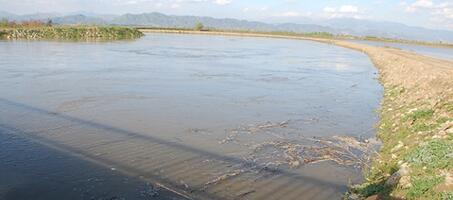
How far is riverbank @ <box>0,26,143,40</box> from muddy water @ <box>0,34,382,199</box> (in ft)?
83.0

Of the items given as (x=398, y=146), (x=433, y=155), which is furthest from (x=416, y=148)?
(x=398, y=146)

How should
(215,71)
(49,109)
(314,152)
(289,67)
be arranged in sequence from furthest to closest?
(289,67) < (215,71) < (49,109) < (314,152)

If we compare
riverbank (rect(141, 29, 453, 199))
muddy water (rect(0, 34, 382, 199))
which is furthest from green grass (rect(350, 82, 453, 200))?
muddy water (rect(0, 34, 382, 199))

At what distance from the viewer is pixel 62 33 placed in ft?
170

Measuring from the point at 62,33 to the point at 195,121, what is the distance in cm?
4407

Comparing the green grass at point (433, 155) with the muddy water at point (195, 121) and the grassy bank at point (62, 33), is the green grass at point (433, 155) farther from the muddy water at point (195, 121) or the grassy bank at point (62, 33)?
the grassy bank at point (62, 33)

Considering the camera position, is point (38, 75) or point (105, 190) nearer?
point (105, 190)

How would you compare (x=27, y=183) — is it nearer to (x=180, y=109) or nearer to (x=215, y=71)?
(x=180, y=109)

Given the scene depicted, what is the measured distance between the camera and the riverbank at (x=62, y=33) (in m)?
47.7

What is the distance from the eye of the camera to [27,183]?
299 inches

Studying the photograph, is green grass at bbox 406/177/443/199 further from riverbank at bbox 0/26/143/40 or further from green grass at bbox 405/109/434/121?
riverbank at bbox 0/26/143/40

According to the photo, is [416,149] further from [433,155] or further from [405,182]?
[405,182]

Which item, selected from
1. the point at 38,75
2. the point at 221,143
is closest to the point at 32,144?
the point at 221,143

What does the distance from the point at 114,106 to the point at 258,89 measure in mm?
7591
